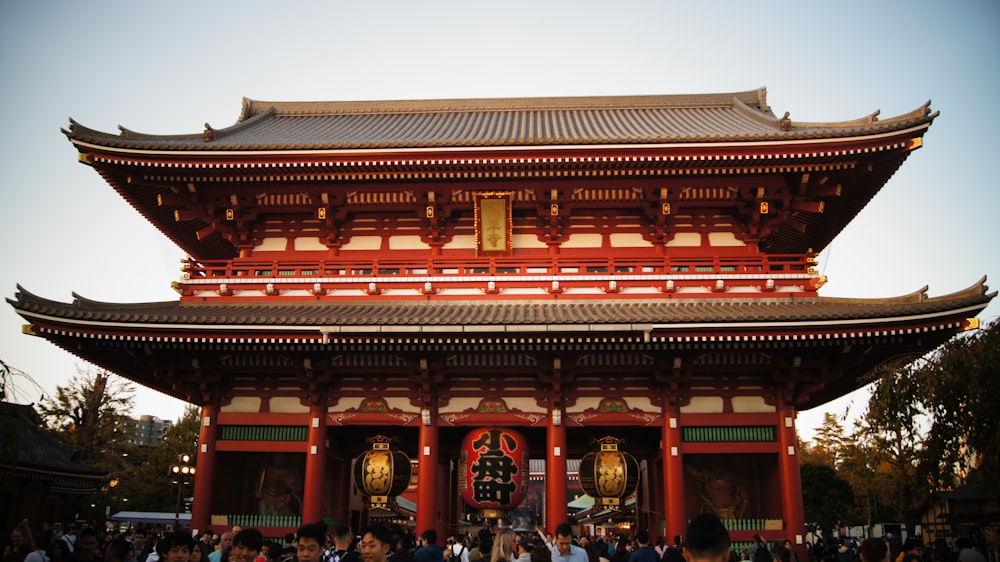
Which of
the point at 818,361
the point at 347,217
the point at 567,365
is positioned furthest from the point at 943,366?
the point at 347,217

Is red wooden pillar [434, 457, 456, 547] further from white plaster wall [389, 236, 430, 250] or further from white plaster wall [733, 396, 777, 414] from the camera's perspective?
white plaster wall [733, 396, 777, 414]

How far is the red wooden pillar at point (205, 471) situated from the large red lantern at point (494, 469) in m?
5.64

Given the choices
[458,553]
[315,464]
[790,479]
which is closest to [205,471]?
[315,464]

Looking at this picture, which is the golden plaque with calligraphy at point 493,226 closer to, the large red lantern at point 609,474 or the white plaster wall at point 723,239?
the white plaster wall at point 723,239

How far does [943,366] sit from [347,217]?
1327 centimetres

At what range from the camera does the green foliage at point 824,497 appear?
3600cm

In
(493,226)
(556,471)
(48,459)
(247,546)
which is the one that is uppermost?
(493,226)

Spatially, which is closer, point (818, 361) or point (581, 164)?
point (818, 361)

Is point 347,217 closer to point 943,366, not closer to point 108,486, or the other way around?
point 943,366

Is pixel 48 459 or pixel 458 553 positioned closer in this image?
pixel 458 553

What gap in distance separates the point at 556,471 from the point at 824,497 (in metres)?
26.6

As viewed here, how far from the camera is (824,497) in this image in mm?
36188

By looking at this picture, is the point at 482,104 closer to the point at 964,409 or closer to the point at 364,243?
the point at 364,243

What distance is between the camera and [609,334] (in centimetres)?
1423
